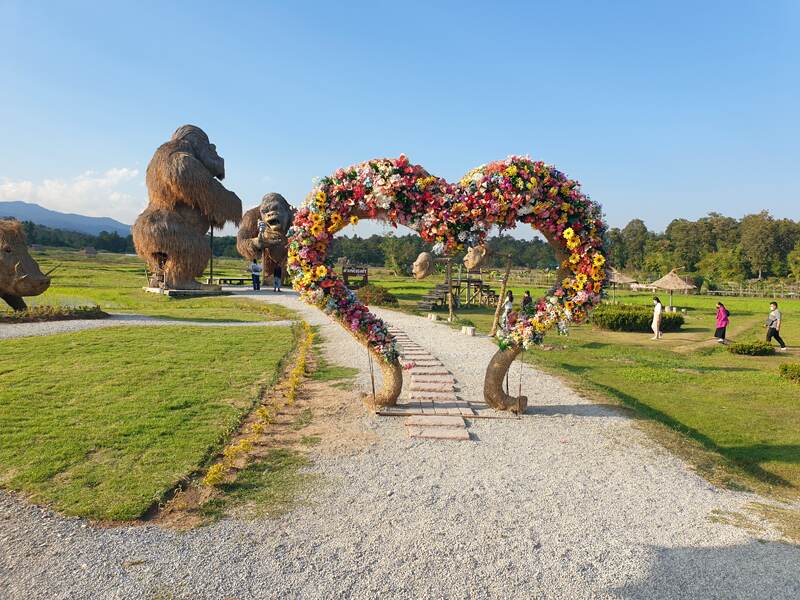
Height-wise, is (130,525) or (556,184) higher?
(556,184)

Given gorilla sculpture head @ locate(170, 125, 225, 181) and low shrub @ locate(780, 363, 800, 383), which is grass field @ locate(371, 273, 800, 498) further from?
gorilla sculpture head @ locate(170, 125, 225, 181)

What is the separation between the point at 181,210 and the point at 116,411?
65.9ft

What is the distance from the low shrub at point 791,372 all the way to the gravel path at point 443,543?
689cm

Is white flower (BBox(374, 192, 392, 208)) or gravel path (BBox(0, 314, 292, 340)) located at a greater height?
white flower (BBox(374, 192, 392, 208))

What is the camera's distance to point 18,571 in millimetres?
3715

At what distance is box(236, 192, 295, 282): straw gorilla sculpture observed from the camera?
96.7 feet

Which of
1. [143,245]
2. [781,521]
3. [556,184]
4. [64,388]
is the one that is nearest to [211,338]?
[64,388]

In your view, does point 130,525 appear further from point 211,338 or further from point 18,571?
point 211,338

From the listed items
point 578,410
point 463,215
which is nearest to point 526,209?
point 463,215

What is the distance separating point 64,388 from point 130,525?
197 inches

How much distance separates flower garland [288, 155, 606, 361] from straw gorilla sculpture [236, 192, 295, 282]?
22.7m

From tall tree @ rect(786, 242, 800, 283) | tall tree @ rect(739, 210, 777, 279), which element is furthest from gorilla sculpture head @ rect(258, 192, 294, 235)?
tall tree @ rect(739, 210, 777, 279)

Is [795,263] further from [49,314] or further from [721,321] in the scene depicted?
[49,314]

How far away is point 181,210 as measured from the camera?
25.3 metres
